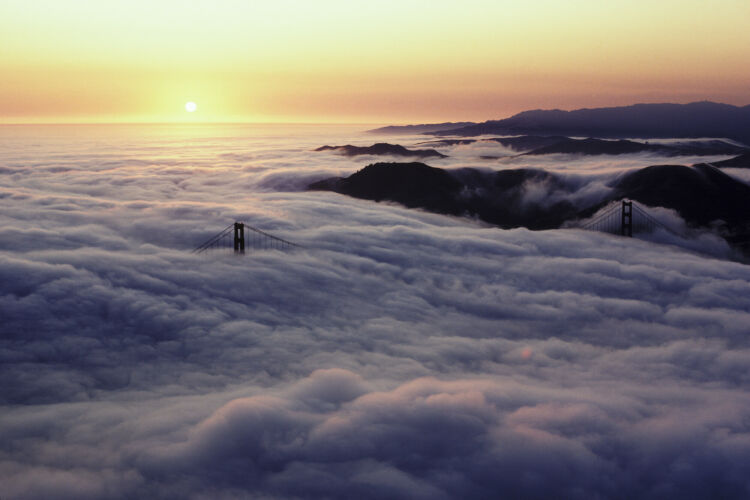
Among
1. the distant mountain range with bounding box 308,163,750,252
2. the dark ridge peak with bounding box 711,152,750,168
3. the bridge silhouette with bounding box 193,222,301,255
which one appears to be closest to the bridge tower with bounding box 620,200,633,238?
the distant mountain range with bounding box 308,163,750,252

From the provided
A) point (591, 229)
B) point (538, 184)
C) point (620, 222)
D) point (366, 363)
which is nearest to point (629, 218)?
point (591, 229)

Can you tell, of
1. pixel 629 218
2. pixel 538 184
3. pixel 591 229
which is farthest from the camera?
pixel 538 184

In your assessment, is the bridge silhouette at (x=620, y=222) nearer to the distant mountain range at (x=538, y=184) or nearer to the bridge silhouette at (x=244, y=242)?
the distant mountain range at (x=538, y=184)

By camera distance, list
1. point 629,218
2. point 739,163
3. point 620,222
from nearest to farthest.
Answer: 1. point 629,218
2. point 620,222
3. point 739,163

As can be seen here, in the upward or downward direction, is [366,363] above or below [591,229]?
below

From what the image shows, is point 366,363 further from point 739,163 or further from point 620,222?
point 739,163

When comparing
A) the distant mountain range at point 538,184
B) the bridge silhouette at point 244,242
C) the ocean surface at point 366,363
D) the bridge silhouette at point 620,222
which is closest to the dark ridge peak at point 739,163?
the distant mountain range at point 538,184

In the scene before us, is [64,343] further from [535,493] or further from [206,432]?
[535,493]

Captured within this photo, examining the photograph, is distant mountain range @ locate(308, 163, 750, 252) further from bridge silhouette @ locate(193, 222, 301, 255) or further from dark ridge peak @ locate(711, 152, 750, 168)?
bridge silhouette @ locate(193, 222, 301, 255)
